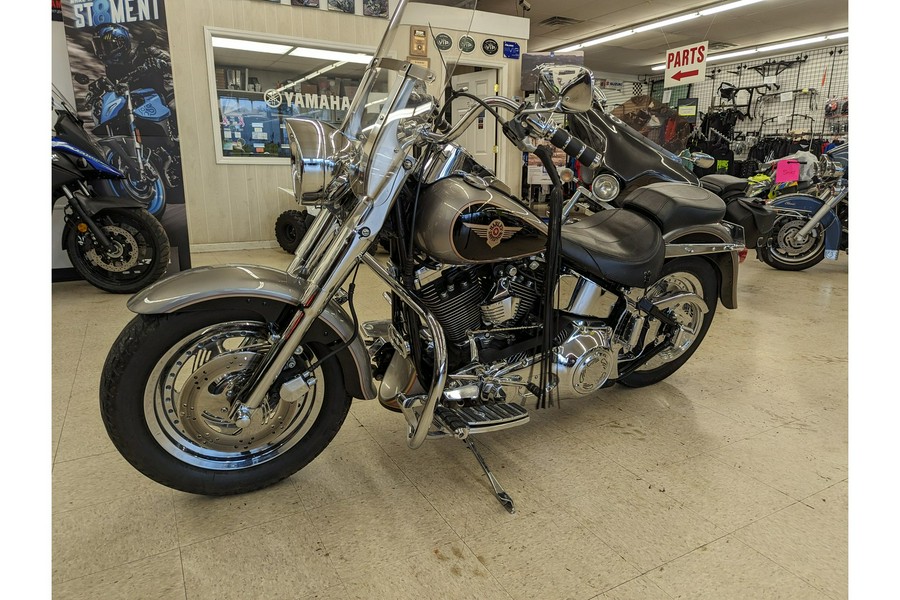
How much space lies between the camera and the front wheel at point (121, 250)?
3.92m

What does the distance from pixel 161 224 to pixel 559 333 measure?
3611 millimetres

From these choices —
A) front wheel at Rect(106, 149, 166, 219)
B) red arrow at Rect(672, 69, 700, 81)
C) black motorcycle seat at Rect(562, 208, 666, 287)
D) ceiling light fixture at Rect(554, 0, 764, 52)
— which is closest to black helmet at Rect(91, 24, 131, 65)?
front wheel at Rect(106, 149, 166, 219)

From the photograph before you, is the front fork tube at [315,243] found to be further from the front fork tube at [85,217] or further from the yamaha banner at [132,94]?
the yamaha banner at [132,94]

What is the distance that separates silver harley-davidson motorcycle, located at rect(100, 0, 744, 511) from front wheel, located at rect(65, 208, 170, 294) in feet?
9.43

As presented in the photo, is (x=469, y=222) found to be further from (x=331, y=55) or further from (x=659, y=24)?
(x=659, y=24)

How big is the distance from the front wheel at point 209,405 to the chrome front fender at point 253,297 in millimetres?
48

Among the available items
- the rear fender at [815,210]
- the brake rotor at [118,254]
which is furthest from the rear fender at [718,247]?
the brake rotor at [118,254]

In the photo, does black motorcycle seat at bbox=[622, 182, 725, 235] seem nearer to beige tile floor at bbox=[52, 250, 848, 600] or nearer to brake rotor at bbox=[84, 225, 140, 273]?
beige tile floor at bbox=[52, 250, 848, 600]

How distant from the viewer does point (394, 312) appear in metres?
1.75

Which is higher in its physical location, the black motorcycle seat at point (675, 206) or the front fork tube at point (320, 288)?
the black motorcycle seat at point (675, 206)

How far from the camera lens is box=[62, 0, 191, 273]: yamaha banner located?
4.03m

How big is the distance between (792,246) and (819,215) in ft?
1.14

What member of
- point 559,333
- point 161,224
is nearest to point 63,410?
point 559,333

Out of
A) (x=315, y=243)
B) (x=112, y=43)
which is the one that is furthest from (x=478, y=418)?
(x=112, y=43)
